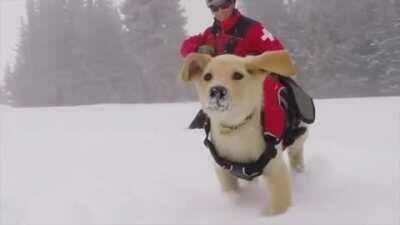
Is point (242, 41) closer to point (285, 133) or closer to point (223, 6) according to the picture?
point (223, 6)

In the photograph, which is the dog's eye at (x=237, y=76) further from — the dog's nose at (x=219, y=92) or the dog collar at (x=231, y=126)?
the dog collar at (x=231, y=126)

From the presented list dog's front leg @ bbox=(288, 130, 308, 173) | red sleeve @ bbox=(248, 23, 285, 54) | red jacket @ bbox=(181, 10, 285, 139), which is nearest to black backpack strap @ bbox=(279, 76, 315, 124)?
red jacket @ bbox=(181, 10, 285, 139)

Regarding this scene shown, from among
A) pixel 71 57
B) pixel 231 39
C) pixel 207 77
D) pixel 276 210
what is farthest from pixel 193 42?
pixel 71 57

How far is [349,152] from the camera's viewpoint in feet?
17.7

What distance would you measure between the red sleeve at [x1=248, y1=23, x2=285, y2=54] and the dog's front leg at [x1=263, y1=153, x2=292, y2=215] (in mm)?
Result: 901

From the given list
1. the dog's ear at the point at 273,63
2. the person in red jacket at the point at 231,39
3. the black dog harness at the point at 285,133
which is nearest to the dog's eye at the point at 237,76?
the dog's ear at the point at 273,63

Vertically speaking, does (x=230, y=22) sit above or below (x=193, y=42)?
above

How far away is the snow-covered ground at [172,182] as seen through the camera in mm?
3594

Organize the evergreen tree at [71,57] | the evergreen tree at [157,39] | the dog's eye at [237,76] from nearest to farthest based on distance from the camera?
1. the dog's eye at [237,76]
2. the evergreen tree at [157,39]
3. the evergreen tree at [71,57]

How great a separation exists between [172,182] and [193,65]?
1.37 metres

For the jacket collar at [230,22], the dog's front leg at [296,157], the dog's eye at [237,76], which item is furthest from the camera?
the dog's front leg at [296,157]

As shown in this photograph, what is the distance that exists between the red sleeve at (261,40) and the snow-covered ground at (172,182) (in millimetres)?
1007

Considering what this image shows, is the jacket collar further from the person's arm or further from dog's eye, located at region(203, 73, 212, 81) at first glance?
dog's eye, located at region(203, 73, 212, 81)

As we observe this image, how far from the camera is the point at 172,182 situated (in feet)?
15.0
